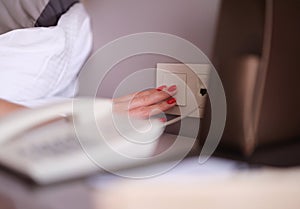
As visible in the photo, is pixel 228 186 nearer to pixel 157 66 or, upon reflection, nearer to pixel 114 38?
pixel 157 66

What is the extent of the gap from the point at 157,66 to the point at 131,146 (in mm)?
522

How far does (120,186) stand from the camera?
0.45 m

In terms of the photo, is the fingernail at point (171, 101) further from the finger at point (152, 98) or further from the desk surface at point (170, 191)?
the desk surface at point (170, 191)

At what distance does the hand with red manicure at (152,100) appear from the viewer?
864 mm

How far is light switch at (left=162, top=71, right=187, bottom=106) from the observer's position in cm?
91

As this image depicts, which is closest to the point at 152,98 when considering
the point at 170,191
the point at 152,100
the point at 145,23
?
the point at 152,100

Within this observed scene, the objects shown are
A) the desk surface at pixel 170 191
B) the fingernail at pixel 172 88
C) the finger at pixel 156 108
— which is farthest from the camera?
the fingernail at pixel 172 88

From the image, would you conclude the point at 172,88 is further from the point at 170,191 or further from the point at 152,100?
the point at 170,191

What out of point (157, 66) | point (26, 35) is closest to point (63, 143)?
point (157, 66)

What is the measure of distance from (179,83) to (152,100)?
0.24 feet

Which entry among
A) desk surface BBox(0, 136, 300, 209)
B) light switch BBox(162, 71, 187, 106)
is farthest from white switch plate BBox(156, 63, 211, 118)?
desk surface BBox(0, 136, 300, 209)

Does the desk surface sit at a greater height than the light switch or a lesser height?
greater

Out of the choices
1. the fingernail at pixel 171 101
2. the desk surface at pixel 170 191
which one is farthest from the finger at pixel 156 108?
the desk surface at pixel 170 191

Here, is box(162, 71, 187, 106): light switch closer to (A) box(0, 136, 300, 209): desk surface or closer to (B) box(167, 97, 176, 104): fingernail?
(B) box(167, 97, 176, 104): fingernail
